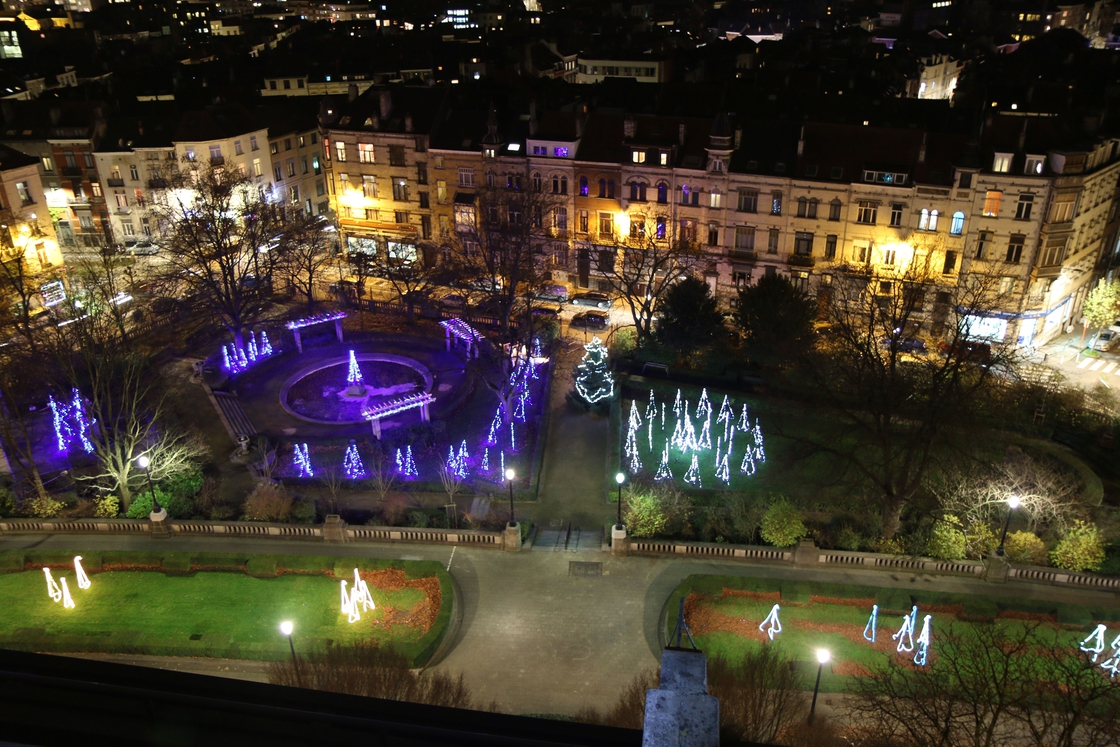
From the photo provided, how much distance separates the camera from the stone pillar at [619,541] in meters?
38.1

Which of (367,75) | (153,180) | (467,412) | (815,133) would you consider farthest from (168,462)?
(367,75)

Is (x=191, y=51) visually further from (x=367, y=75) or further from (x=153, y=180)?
(x=153, y=180)

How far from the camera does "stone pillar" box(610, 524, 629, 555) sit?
3809 cm

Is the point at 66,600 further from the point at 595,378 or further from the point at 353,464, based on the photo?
the point at 595,378

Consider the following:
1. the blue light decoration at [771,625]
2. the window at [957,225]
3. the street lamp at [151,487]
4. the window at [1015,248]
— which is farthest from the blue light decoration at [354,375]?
the window at [1015,248]

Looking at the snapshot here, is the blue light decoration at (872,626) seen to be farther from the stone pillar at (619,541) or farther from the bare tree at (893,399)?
the stone pillar at (619,541)

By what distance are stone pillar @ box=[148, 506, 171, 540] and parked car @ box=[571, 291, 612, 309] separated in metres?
37.3

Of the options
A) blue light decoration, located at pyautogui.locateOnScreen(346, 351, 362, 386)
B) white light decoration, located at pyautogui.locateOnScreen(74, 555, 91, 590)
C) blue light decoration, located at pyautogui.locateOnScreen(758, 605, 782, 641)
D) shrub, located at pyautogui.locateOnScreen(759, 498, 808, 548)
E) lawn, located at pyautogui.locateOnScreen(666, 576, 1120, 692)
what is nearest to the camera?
lawn, located at pyautogui.locateOnScreen(666, 576, 1120, 692)

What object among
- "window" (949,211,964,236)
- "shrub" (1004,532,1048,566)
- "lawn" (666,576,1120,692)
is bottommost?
"lawn" (666,576,1120,692)

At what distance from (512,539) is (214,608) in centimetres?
1265

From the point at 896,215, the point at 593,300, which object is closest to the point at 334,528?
the point at 593,300

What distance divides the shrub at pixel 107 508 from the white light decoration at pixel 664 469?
26.2 metres

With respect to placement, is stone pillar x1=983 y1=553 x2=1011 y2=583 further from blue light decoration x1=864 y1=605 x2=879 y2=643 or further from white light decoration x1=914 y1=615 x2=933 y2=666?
blue light decoration x1=864 y1=605 x2=879 y2=643

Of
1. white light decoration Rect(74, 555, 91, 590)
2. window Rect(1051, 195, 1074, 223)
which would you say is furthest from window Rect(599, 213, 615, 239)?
white light decoration Rect(74, 555, 91, 590)
